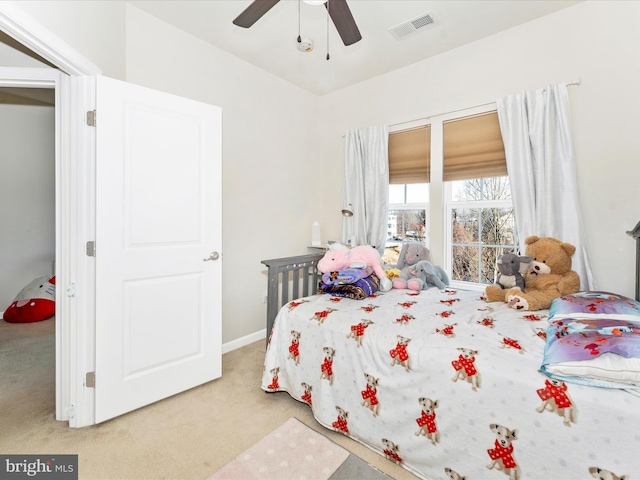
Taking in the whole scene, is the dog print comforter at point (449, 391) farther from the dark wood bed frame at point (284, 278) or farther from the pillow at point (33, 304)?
the pillow at point (33, 304)

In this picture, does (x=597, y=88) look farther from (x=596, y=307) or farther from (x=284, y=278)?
(x=284, y=278)

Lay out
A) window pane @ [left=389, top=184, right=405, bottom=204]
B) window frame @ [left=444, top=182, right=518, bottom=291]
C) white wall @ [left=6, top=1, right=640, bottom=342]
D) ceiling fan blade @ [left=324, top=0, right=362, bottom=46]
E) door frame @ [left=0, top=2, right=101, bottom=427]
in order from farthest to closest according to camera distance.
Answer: window pane @ [left=389, top=184, right=405, bottom=204] < window frame @ [left=444, top=182, right=518, bottom=291] < white wall @ [left=6, top=1, right=640, bottom=342] < door frame @ [left=0, top=2, right=101, bottom=427] < ceiling fan blade @ [left=324, top=0, right=362, bottom=46]

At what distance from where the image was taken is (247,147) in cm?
286

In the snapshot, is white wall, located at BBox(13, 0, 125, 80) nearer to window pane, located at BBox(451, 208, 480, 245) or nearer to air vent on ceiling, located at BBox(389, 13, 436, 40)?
air vent on ceiling, located at BBox(389, 13, 436, 40)

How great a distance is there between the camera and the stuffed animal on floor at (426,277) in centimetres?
251

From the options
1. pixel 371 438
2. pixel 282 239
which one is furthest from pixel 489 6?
pixel 371 438

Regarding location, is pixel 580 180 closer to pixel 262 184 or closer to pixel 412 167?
pixel 412 167

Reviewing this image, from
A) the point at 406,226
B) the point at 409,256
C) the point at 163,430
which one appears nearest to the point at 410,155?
the point at 406,226

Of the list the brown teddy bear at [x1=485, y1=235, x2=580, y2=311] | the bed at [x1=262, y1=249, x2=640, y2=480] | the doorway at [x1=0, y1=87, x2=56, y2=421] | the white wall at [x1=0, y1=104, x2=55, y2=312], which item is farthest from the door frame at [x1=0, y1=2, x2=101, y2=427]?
the white wall at [x1=0, y1=104, x2=55, y2=312]

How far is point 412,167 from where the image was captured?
2898mm

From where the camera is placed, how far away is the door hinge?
166 centimetres

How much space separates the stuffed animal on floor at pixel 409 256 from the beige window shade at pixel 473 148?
25.5 inches

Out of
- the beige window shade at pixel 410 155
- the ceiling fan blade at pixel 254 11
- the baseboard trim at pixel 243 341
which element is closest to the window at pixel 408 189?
the beige window shade at pixel 410 155

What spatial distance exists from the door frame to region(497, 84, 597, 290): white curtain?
2.75 meters
